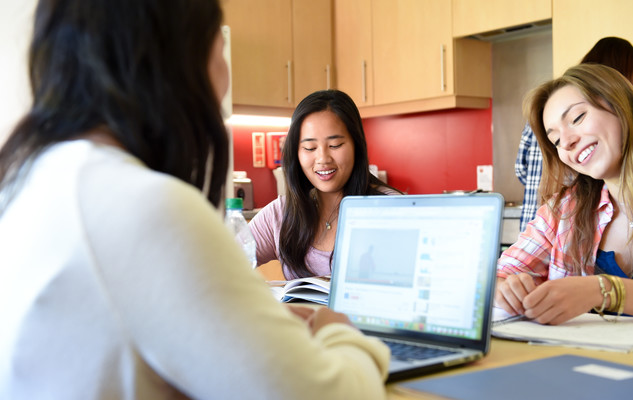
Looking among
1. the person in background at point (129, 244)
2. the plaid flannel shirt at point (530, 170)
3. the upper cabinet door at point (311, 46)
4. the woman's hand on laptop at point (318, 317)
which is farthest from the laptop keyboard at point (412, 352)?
the upper cabinet door at point (311, 46)

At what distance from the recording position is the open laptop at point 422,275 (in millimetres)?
939

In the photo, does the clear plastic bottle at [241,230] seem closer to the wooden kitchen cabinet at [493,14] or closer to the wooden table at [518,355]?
the wooden table at [518,355]

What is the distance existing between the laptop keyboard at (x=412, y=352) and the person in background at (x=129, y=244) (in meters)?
0.22

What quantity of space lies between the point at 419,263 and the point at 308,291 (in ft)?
1.84

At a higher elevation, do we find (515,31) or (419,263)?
(515,31)

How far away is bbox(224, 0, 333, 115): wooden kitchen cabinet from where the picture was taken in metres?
4.12

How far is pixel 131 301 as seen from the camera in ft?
1.77

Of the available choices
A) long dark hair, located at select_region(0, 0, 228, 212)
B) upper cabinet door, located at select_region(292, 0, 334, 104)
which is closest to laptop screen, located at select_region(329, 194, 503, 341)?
long dark hair, located at select_region(0, 0, 228, 212)

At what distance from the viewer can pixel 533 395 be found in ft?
2.53

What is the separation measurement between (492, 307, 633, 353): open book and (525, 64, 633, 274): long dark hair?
0.31 metres

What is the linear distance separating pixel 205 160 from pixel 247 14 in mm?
3624

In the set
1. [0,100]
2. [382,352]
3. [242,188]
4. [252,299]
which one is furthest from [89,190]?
[242,188]

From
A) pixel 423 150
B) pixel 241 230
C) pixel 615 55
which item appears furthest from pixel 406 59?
pixel 241 230

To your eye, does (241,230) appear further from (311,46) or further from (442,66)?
(311,46)
